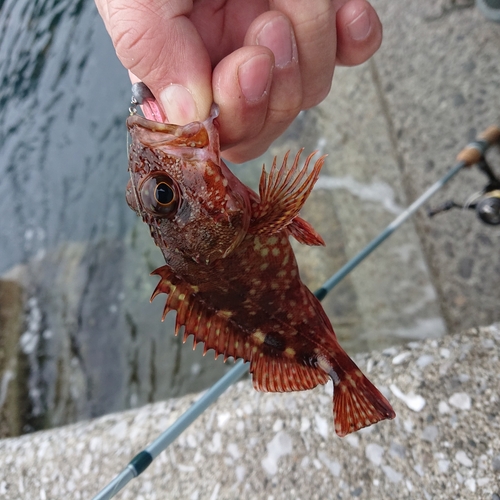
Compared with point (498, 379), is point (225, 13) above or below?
above

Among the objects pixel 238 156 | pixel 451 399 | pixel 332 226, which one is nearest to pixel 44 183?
pixel 332 226

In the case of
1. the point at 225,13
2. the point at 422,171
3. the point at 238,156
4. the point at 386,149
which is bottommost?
the point at 422,171

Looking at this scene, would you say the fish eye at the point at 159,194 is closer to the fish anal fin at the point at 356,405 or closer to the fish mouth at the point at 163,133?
the fish mouth at the point at 163,133

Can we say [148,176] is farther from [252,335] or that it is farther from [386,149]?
[386,149]

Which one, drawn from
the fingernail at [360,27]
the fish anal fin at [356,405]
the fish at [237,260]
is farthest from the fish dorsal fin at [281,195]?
the fingernail at [360,27]

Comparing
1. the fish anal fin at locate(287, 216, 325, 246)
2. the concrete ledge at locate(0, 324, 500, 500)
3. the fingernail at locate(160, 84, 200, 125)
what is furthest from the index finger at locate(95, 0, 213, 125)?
the concrete ledge at locate(0, 324, 500, 500)
